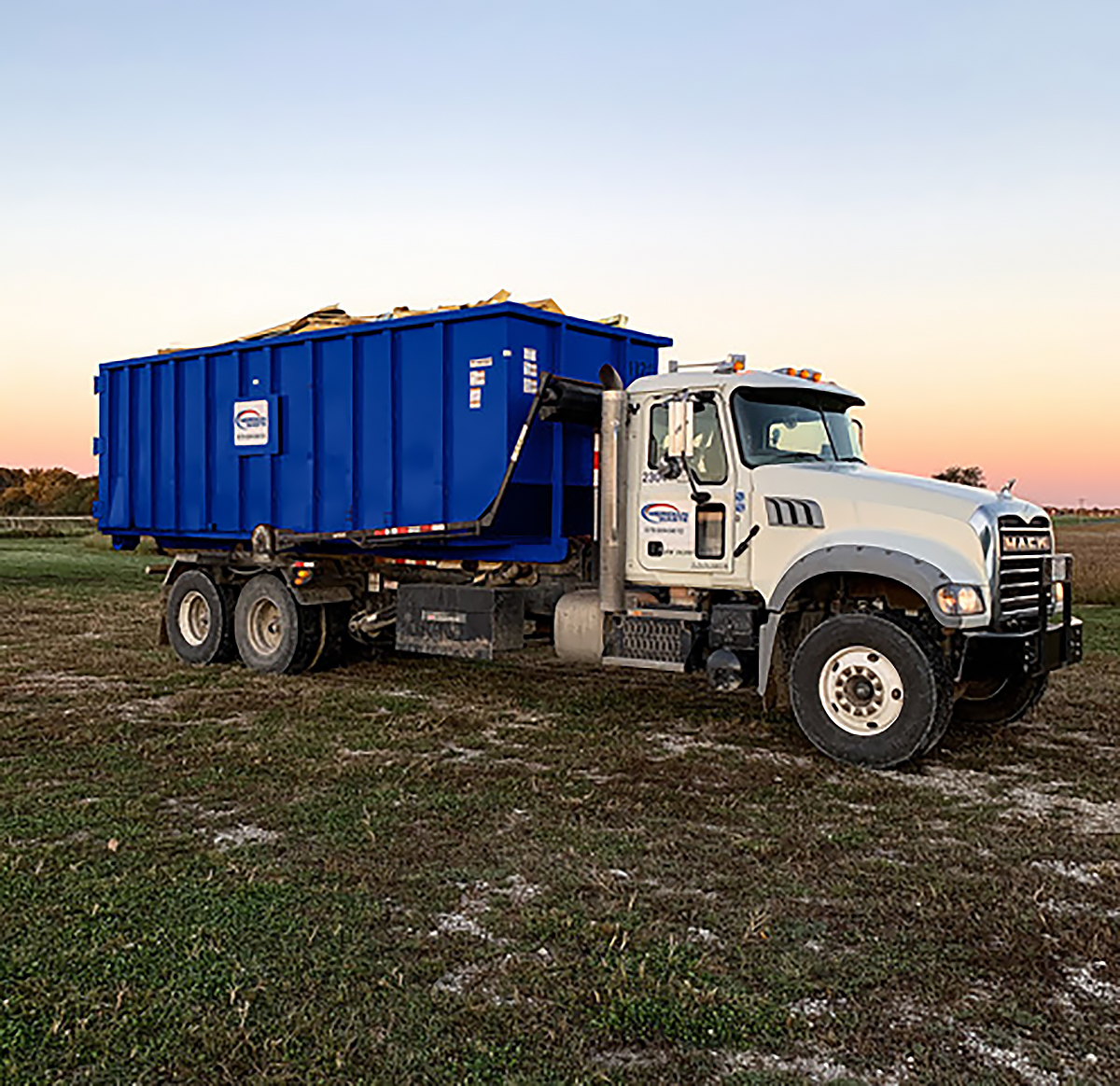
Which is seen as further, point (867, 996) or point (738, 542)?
point (738, 542)

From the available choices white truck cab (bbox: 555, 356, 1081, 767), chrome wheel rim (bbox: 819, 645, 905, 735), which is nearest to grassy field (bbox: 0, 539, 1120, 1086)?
chrome wheel rim (bbox: 819, 645, 905, 735)

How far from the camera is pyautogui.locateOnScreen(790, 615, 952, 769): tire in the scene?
298 inches

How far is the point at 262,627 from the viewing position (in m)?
12.2

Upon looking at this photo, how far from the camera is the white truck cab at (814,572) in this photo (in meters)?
7.70

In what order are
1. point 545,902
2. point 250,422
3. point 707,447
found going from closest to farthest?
point 545,902 → point 707,447 → point 250,422

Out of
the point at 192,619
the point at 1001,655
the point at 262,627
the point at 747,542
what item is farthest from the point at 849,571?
the point at 192,619

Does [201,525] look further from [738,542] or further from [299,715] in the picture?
[738,542]

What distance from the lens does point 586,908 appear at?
4.88 metres

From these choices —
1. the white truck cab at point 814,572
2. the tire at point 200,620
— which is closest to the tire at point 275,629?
the tire at point 200,620

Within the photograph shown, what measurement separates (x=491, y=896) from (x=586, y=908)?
45 centimetres

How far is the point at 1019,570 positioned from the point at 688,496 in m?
2.47

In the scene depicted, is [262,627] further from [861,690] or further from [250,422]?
[861,690]

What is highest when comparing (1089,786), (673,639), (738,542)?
(738,542)

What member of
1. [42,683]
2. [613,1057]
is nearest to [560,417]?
[42,683]
